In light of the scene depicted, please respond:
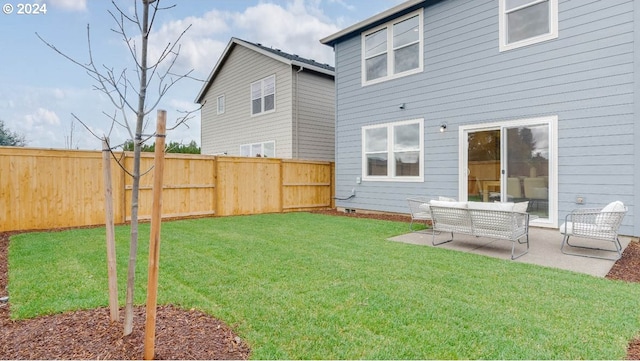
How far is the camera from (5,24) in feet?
22.4

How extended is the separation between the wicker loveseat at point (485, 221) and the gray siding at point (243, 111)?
787 cm

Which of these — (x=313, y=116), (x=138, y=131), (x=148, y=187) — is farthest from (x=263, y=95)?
(x=138, y=131)

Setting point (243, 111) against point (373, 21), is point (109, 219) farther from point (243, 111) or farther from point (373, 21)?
point (243, 111)

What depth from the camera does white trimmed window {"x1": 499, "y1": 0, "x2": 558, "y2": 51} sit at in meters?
6.79

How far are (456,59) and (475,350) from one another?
7.41 metres

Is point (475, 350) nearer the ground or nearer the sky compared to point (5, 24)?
nearer the ground

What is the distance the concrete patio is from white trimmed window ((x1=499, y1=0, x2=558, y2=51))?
387 centimetres

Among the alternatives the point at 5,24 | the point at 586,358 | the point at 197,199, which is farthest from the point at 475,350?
the point at 5,24

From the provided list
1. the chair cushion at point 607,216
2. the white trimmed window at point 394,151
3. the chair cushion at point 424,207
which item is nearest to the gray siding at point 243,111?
the white trimmed window at point 394,151

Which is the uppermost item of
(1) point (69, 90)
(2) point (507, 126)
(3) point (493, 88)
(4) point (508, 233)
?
(1) point (69, 90)

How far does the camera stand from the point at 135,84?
2.46 m

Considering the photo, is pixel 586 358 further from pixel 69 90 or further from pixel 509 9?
pixel 69 90

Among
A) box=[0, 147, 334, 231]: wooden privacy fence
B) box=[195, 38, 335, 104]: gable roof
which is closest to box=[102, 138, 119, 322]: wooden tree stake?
box=[0, 147, 334, 231]: wooden privacy fence

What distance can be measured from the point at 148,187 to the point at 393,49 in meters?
7.52
